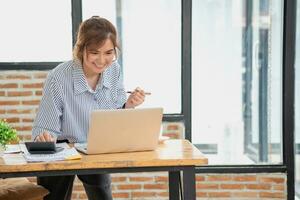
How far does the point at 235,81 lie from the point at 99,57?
5.96 ft

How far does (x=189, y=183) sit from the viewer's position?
82.3 inches

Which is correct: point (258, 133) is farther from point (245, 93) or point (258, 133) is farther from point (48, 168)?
point (48, 168)

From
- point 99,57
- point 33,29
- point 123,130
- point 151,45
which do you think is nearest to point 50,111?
point 99,57

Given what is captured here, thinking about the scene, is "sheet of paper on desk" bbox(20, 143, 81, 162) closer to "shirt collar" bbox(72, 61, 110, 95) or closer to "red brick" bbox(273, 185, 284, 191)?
"shirt collar" bbox(72, 61, 110, 95)

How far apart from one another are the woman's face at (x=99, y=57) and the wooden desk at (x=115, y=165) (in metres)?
0.51

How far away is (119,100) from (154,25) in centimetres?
138

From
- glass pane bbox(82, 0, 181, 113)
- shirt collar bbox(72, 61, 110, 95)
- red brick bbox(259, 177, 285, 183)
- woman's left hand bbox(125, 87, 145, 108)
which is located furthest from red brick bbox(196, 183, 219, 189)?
shirt collar bbox(72, 61, 110, 95)

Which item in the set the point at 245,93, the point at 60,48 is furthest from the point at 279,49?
the point at 60,48

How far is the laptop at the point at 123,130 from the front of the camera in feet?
6.77

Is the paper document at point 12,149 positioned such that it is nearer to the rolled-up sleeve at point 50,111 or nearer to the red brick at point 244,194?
the rolled-up sleeve at point 50,111

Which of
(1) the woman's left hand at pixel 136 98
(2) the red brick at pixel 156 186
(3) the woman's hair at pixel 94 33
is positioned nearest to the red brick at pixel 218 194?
(2) the red brick at pixel 156 186

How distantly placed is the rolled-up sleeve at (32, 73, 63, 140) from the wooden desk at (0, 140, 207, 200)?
274 millimetres

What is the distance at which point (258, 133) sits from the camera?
159 inches

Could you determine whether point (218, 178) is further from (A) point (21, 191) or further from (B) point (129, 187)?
(A) point (21, 191)
